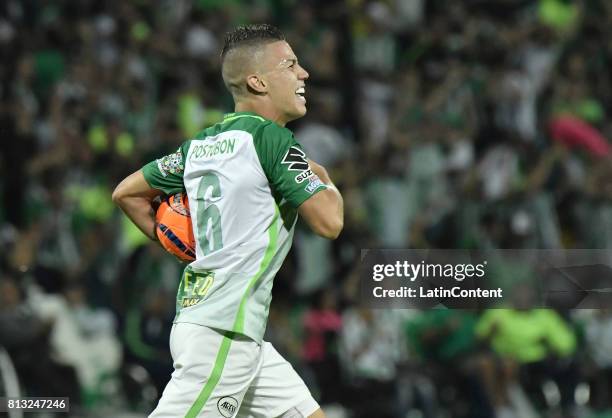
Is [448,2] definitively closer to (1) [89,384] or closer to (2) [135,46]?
(2) [135,46]

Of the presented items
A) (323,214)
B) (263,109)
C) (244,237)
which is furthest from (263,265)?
(263,109)

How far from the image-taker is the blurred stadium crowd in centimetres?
Answer: 853

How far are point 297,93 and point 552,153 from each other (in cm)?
607

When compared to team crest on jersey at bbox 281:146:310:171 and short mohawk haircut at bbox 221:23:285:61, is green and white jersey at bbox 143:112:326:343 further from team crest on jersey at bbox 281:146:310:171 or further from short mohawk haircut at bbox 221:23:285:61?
short mohawk haircut at bbox 221:23:285:61

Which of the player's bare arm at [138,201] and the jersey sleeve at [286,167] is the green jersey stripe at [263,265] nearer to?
the jersey sleeve at [286,167]

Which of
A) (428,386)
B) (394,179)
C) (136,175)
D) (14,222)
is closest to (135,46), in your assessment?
(14,222)

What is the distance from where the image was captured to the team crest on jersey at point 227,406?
3.72m

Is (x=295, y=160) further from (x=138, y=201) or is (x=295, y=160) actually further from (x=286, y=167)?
(x=138, y=201)

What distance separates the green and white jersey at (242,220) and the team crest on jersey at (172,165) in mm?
259

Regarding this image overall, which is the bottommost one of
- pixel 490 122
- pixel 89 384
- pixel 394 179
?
pixel 89 384

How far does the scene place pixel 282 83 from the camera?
4012mm

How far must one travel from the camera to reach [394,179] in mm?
9734

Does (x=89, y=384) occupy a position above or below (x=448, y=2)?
below

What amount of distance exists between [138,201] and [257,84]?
2.36 feet
